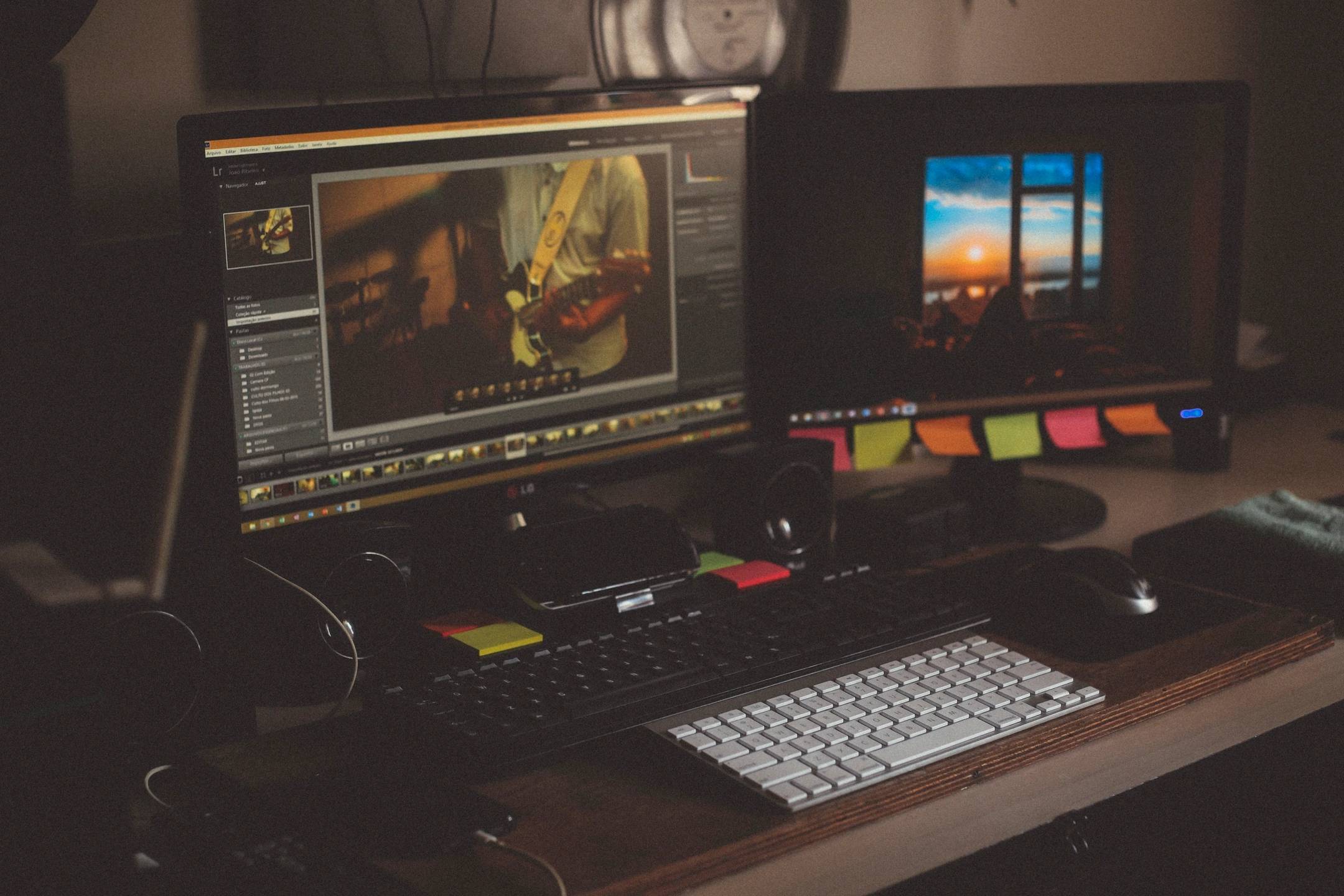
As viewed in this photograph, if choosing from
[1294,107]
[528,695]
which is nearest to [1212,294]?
[1294,107]

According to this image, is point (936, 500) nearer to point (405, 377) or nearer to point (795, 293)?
point (795, 293)

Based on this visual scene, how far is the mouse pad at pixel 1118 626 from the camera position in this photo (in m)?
1.08

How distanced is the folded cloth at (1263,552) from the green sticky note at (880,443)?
0.26m

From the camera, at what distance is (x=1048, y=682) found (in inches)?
38.9

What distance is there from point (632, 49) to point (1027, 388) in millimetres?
556

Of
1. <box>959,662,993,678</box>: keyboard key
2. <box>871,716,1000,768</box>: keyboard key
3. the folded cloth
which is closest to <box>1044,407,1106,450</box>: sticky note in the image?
the folded cloth

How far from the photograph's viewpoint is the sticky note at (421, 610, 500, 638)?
1.08 metres

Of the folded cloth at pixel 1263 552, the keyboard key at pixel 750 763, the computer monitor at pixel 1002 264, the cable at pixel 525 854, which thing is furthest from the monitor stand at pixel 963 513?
the cable at pixel 525 854

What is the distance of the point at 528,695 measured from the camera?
0.94 metres

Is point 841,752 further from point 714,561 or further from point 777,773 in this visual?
point 714,561

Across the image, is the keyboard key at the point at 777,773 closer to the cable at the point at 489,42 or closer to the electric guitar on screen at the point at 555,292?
the electric guitar on screen at the point at 555,292

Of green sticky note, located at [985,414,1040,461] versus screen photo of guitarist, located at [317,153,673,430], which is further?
green sticky note, located at [985,414,1040,461]

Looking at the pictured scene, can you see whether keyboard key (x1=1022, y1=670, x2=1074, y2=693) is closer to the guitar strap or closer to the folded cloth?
the folded cloth

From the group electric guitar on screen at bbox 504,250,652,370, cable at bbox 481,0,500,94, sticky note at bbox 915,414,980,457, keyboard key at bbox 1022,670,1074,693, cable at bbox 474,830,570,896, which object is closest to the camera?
cable at bbox 474,830,570,896
